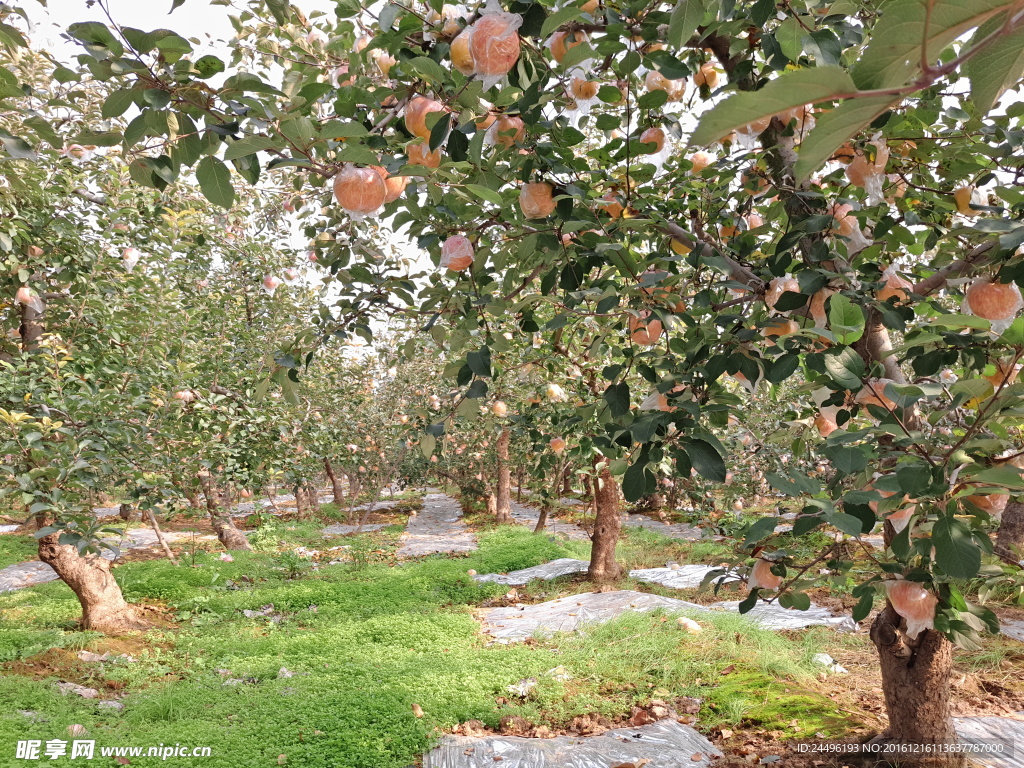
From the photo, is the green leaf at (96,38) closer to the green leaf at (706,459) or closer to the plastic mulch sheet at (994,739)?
the green leaf at (706,459)

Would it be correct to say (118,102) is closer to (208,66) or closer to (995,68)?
(208,66)

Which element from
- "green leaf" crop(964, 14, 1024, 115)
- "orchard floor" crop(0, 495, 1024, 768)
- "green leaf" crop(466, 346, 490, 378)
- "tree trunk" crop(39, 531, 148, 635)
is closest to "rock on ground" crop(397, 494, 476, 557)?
"orchard floor" crop(0, 495, 1024, 768)

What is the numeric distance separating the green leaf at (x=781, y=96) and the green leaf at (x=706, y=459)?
806 millimetres

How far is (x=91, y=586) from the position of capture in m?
4.47

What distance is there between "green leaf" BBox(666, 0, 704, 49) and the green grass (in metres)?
2.98

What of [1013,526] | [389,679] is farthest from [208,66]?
[1013,526]

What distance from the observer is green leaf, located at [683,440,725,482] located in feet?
3.66

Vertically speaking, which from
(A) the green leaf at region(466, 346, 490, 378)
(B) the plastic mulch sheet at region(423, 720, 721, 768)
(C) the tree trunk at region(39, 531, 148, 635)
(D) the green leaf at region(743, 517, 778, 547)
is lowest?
(B) the plastic mulch sheet at region(423, 720, 721, 768)

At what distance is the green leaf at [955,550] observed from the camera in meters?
1.00

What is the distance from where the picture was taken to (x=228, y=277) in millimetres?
7258

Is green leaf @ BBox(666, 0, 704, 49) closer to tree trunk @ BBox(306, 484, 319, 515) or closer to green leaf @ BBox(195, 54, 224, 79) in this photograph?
green leaf @ BBox(195, 54, 224, 79)

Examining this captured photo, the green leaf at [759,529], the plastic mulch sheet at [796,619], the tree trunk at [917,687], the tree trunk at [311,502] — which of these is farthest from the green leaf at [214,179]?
the tree trunk at [311,502]

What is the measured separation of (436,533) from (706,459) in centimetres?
1143

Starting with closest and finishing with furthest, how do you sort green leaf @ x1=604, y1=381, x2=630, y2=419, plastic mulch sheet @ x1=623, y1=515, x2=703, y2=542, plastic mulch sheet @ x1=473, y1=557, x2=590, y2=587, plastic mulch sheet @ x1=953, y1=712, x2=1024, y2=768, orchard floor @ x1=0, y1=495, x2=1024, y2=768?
green leaf @ x1=604, y1=381, x2=630, y2=419 < plastic mulch sheet @ x1=953, y1=712, x2=1024, y2=768 < orchard floor @ x1=0, y1=495, x2=1024, y2=768 < plastic mulch sheet @ x1=473, y1=557, x2=590, y2=587 < plastic mulch sheet @ x1=623, y1=515, x2=703, y2=542
